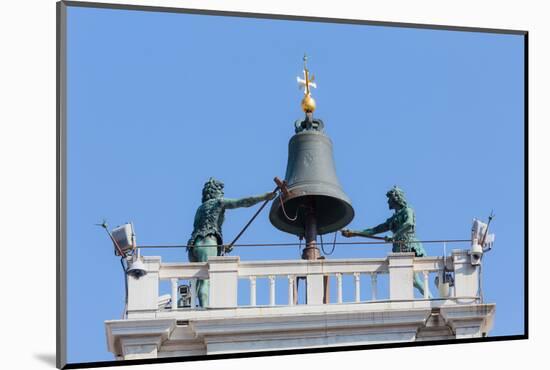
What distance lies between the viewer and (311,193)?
2991 cm

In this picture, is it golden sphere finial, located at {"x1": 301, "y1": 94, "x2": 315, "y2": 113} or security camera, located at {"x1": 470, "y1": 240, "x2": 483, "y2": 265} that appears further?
golden sphere finial, located at {"x1": 301, "y1": 94, "x2": 315, "y2": 113}

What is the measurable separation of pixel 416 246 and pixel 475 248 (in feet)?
3.19

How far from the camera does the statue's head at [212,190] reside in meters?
30.0

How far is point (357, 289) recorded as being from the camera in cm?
2908

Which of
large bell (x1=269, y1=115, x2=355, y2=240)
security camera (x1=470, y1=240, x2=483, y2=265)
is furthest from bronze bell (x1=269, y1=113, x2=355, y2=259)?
security camera (x1=470, y1=240, x2=483, y2=265)

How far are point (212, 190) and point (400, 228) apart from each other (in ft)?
5.81

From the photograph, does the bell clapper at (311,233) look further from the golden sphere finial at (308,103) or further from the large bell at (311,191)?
the golden sphere finial at (308,103)

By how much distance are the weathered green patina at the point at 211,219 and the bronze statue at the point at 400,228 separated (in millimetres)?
1184

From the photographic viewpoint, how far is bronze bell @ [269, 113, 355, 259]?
3000cm

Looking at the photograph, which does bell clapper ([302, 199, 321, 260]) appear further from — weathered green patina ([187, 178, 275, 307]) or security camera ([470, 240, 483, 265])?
security camera ([470, 240, 483, 265])

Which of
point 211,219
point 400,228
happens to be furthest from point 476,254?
point 211,219

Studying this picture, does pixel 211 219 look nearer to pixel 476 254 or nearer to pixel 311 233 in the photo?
pixel 311 233

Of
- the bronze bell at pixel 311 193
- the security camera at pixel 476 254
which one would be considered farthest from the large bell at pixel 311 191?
the security camera at pixel 476 254

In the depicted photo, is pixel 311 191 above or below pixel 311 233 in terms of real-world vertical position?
above
